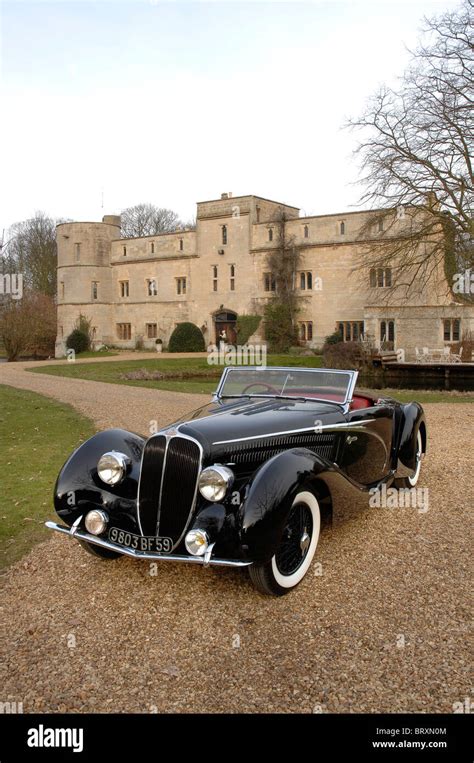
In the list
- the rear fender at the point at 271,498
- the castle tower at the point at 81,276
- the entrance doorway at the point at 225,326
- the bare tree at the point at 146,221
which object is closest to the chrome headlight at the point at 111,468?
the rear fender at the point at 271,498

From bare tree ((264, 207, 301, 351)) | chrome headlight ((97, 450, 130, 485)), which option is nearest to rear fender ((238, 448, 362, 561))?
chrome headlight ((97, 450, 130, 485))

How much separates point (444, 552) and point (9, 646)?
11.4 feet

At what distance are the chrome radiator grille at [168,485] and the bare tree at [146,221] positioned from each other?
59.0m

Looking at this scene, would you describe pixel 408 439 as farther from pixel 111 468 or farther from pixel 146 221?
pixel 146 221

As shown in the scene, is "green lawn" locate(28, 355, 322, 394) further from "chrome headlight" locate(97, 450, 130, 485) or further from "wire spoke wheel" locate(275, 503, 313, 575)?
"wire spoke wheel" locate(275, 503, 313, 575)

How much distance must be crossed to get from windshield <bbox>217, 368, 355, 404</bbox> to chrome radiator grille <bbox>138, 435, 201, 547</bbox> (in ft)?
5.73

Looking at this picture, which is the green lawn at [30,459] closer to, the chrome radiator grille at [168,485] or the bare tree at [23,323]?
the chrome radiator grille at [168,485]

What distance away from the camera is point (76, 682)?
3.33m

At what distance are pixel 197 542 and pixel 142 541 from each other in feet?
1.56

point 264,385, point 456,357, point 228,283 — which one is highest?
point 228,283

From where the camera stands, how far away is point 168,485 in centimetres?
436

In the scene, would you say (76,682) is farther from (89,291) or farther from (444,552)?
(89,291)

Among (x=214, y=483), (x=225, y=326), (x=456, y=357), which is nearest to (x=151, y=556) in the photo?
(x=214, y=483)

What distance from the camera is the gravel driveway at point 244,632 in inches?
126
